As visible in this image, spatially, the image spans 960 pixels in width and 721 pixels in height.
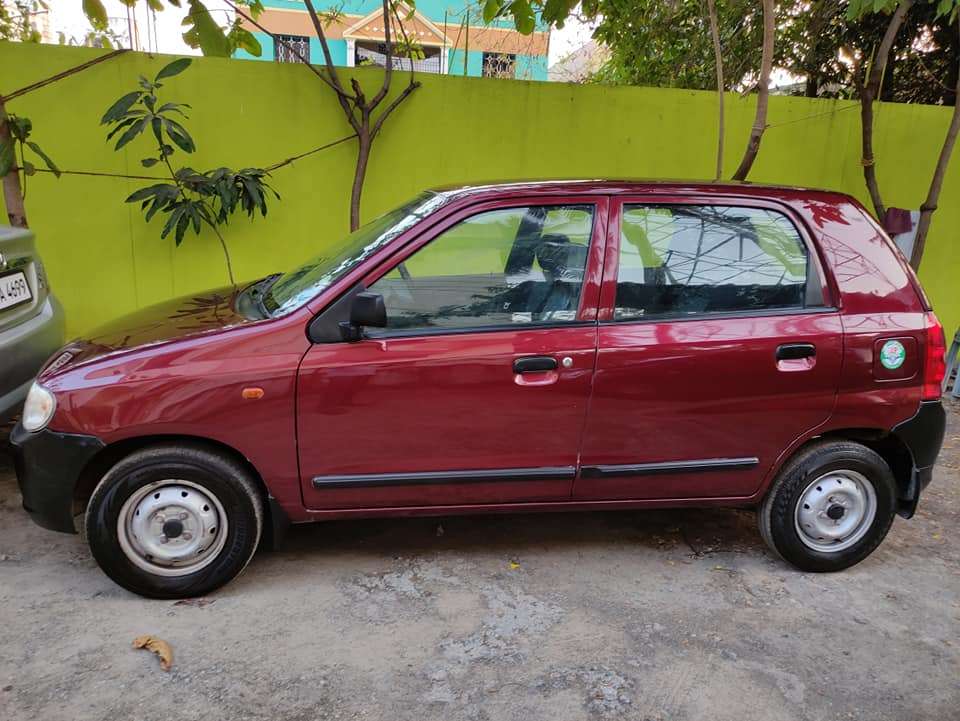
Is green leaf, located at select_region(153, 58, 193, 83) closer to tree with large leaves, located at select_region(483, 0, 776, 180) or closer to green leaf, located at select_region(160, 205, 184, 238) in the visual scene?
green leaf, located at select_region(160, 205, 184, 238)

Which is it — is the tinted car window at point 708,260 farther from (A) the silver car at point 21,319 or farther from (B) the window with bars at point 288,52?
(B) the window with bars at point 288,52

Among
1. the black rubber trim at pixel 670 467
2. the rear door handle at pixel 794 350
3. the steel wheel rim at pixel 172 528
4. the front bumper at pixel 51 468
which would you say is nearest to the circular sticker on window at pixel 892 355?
the rear door handle at pixel 794 350

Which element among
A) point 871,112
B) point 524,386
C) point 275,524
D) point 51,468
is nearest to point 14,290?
point 51,468

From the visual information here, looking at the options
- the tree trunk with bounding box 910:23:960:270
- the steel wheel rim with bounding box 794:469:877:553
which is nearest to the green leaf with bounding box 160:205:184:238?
the steel wheel rim with bounding box 794:469:877:553

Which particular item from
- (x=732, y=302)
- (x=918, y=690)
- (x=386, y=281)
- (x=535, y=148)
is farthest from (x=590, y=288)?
(x=535, y=148)

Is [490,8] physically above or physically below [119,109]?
above

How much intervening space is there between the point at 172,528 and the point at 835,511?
2.78m

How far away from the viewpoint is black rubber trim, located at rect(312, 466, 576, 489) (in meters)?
2.89

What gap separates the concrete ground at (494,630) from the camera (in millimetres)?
2412

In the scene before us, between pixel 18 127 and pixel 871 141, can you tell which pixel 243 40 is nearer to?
pixel 18 127

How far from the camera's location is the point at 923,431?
124 inches

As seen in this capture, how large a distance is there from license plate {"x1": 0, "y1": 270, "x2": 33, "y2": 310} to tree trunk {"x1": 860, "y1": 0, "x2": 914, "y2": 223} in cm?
586

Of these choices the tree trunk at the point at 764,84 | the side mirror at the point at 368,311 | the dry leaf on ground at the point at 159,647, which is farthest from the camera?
the tree trunk at the point at 764,84

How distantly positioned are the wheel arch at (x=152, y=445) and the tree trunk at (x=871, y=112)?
5313 millimetres
